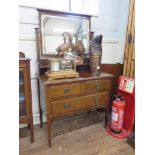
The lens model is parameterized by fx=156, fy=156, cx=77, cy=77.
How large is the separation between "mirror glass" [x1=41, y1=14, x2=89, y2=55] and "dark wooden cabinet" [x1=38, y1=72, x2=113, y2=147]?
1.41ft

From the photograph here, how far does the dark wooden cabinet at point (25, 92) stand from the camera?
5.14 ft

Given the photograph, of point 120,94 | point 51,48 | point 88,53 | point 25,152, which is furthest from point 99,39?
point 25,152

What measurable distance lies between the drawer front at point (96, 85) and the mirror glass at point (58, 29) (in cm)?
56

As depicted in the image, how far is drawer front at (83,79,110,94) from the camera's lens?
1.80m

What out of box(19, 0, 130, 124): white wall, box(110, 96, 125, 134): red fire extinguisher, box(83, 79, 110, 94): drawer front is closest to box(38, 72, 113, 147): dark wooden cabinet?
box(83, 79, 110, 94): drawer front

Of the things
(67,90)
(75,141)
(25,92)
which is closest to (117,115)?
(75,141)

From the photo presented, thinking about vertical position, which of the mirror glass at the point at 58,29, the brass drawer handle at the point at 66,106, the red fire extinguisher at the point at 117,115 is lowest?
the red fire extinguisher at the point at 117,115

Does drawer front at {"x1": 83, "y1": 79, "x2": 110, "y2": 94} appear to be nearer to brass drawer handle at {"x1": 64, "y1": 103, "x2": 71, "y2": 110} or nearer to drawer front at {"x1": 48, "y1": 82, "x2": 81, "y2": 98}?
drawer front at {"x1": 48, "y1": 82, "x2": 81, "y2": 98}

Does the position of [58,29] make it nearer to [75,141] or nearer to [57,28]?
[57,28]

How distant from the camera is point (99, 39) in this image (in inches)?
75.0

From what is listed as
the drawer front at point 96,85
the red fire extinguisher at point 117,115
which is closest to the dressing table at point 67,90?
the drawer front at point 96,85

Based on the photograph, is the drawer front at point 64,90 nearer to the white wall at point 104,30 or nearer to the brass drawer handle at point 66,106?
the brass drawer handle at point 66,106
